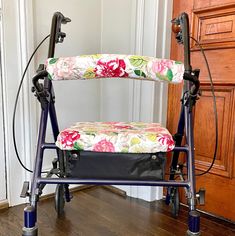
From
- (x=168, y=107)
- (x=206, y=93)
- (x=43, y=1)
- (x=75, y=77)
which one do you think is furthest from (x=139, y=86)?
(x=75, y=77)

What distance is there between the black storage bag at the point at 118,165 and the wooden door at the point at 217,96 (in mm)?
506

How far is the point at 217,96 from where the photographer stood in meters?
1.23

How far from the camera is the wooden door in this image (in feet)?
3.84

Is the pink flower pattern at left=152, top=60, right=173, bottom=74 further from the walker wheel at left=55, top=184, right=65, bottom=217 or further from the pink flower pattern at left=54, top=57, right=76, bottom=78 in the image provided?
the walker wheel at left=55, top=184, right=65, bottom=217

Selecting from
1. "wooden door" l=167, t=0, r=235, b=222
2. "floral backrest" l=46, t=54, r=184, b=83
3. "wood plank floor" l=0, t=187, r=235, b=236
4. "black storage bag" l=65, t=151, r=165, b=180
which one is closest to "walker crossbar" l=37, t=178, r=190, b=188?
"black storage bag" l=65, t=151, r=165, b=180

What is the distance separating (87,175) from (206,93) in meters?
0.71

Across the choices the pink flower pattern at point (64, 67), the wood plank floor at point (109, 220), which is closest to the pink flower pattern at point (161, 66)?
the pink flower pattern at point (64, 67)

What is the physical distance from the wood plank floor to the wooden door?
136 millimetres

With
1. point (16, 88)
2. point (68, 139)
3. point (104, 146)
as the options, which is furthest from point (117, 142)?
point (16, 88)

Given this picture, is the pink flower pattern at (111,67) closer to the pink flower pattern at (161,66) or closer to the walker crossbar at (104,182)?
the pink flower pattern at (161,66)

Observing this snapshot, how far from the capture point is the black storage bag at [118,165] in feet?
2.72

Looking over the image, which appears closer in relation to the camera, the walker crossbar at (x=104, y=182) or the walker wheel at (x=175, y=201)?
the walker crossbar at (x=104, y=182)

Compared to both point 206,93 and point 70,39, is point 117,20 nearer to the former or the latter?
point 70,39

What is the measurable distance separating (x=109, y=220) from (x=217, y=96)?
2.32ft
